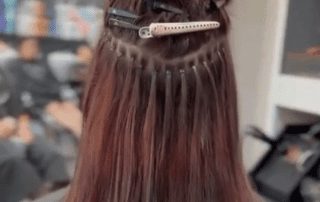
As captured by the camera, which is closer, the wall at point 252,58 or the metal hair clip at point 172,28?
the metal hair clip at point 172,28

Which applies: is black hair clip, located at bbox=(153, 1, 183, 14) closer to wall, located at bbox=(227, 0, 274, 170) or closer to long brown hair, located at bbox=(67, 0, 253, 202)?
long brown hair, located at bbox=(67, 0, 253, 202)

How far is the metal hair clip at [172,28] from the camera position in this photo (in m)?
0.37

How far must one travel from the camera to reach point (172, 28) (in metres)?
0.39

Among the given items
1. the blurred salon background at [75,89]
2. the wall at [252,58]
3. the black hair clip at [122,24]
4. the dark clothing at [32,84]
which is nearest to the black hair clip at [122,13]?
the black hair clip at [122,24]

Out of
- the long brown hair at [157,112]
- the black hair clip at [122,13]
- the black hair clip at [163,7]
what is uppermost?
the black hair clip at [163,7]

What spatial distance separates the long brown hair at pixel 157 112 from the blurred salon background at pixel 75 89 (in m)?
0.15

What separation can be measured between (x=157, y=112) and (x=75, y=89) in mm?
498

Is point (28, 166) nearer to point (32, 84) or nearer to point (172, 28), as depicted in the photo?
point (32, 84)

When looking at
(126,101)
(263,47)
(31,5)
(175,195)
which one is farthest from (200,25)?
(263,47)

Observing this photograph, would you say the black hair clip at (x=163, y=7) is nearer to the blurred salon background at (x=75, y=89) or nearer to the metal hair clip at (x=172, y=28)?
the metal hair clip at (x=172, y=28)

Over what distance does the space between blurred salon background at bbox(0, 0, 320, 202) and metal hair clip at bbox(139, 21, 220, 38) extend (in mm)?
193

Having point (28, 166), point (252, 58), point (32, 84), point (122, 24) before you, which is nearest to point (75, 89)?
point (32, 84)

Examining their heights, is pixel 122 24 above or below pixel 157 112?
above

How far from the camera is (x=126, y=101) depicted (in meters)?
0.43
